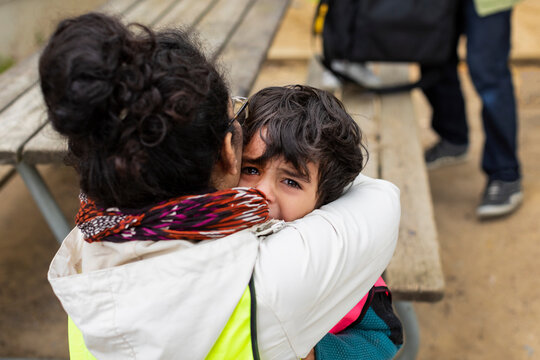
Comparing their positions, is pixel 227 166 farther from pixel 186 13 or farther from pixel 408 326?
pixel 186 13

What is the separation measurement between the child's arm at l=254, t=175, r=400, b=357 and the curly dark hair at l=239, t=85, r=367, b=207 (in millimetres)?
97

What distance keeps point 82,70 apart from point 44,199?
3.95ft

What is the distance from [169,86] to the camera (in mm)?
731

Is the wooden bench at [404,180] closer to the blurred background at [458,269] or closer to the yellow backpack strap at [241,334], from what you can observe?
the blurred background at [458,269]

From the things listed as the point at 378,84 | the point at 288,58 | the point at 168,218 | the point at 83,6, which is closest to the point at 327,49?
the point at 378,84

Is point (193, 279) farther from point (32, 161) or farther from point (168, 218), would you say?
point (32, 161)

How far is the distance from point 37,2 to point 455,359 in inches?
174

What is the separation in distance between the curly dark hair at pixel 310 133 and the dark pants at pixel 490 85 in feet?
5.10

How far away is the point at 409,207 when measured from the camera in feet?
5.88

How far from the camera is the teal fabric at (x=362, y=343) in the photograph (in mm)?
1063

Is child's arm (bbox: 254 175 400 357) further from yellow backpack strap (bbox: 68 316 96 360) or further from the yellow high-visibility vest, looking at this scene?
yellow backpack strap (bbox: 68 316 96 360)

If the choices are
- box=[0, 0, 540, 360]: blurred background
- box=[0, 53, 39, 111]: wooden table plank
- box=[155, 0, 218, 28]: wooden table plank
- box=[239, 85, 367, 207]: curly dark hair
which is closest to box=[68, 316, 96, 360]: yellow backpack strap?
box=[239, 85, 367, 207]: curly dark hair

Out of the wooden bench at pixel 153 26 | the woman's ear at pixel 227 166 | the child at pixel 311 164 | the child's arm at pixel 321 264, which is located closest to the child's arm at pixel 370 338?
the child at pixel 311 164

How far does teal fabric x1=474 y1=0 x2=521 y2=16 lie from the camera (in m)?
2.30
